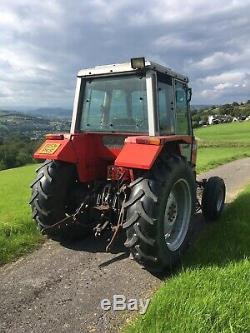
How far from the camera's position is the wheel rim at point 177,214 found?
512 cm

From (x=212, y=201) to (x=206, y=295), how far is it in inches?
124

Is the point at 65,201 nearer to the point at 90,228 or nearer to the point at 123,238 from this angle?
the point at 90,228

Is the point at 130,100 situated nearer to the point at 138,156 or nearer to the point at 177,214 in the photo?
the point at 138,156

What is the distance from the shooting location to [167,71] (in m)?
5.69

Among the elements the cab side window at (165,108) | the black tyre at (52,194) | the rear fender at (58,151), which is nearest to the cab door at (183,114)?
the cab side window at (165,108)

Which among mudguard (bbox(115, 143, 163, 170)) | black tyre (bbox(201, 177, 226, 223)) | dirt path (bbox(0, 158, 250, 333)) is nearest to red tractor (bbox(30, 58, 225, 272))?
mudguard (bbox(115, 143, 163, 170))

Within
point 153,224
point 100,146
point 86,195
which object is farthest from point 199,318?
point 100,146

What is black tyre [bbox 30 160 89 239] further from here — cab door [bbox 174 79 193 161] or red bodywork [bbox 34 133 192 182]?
cab door [bbox 174 79 193 161]

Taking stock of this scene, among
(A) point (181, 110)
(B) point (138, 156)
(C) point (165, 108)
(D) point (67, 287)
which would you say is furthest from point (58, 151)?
(A) point (181, 110)

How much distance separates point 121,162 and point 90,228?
5.45ft

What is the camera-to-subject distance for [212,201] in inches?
270

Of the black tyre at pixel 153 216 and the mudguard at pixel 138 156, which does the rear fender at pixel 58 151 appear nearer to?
the mudguard at pixel 138 156

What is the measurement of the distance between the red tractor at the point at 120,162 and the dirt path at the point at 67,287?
1.01 ft

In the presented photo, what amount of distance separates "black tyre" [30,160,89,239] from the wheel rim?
4.32ft
